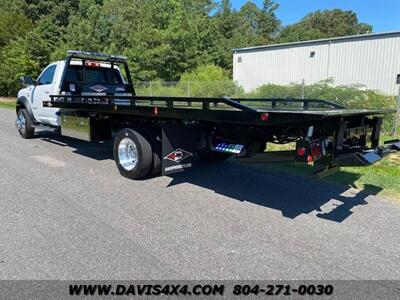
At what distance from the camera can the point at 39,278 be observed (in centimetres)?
327

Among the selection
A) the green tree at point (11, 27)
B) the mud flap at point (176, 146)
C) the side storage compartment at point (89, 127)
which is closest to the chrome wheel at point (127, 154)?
the mud flap at point (176, 146)

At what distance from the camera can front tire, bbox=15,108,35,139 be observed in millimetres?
10203

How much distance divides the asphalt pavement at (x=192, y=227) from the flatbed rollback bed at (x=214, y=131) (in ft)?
1.87

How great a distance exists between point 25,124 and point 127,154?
523 cm

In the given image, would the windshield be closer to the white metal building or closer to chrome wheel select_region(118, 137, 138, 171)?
chrome wheel select_region(118, 137, 138, 171)

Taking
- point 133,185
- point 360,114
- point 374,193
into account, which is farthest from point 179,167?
point 374,193

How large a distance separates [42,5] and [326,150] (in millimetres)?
66217

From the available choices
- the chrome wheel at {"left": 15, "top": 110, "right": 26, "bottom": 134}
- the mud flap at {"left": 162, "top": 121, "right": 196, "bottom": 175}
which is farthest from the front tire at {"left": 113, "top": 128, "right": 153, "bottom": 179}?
the chrome wheel at {"left": 15, "top": 110, "right": 26, "bottom": 134}

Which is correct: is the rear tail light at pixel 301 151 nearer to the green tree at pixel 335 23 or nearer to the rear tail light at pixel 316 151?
the rear tail light at pixel 316 151

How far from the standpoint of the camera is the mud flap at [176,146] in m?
5.68

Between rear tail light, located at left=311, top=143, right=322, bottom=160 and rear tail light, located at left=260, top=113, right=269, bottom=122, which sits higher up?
rear tail light, located at left=260, top=113, right=269, bottom=122

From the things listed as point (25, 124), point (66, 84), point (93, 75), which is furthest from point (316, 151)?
point (25, 124)

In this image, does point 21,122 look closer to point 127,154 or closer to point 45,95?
point 45,95

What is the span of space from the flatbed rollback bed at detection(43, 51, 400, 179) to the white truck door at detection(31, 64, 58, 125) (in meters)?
1.14
